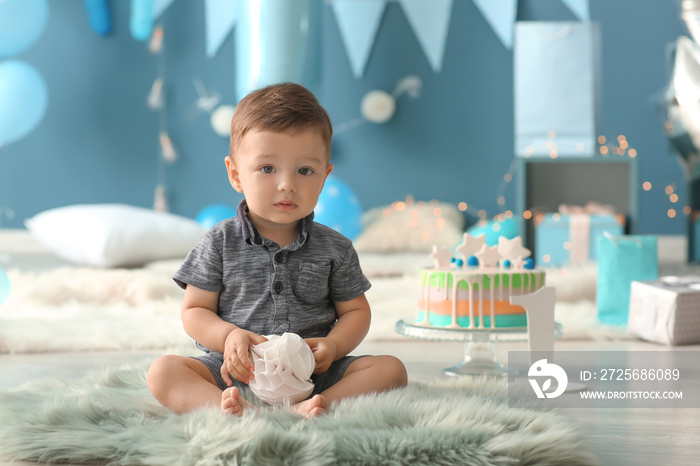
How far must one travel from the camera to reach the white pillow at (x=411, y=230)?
134 inches

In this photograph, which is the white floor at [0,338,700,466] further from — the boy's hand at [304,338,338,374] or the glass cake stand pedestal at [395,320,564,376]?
the boy's hand at [304,338,338,374]

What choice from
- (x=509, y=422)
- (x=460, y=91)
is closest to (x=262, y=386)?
(x=509, y=422)

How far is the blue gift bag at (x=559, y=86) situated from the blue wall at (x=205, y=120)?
0.50 meters

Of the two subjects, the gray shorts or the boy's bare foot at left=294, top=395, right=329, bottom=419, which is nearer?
the boy's bare foot at left=294, top=395, right=329, bottom=419

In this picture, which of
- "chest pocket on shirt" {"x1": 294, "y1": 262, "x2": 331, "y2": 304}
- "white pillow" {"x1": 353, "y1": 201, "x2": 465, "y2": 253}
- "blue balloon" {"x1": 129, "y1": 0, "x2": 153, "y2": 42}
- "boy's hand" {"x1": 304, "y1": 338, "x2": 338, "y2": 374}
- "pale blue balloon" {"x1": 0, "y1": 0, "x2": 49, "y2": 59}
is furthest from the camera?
"blue balloon" {"x1": 129, "y1": 0, "x2": 153, "y2": 42}

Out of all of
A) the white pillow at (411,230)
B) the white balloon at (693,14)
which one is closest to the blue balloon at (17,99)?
the white pillow at (411,230)

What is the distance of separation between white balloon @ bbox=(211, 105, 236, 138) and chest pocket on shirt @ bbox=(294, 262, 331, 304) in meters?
2.67

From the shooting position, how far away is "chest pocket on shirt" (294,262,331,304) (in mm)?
1160

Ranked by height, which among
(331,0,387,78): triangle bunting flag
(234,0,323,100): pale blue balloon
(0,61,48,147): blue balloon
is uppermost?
(331,0,387,78): triangle bunting flag

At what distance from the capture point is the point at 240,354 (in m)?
1.00

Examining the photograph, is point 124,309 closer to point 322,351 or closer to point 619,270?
point 322,351

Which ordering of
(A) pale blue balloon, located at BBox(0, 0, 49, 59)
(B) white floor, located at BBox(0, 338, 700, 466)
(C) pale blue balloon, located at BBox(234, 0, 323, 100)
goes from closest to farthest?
(B) white floor, located at BBox(0, 338, 700, 466) → (A) pale blue balloon, located at BBox(0, 0, 49, 59) → (C) pale blue balloon, located at BBox(234, 0, 323, 100)

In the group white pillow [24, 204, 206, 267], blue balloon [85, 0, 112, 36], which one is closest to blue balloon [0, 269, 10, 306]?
white pillow [24, 204, 206, 267]

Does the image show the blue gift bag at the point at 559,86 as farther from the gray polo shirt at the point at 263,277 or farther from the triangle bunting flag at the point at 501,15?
the gray polo shirt at the point at 263,277
